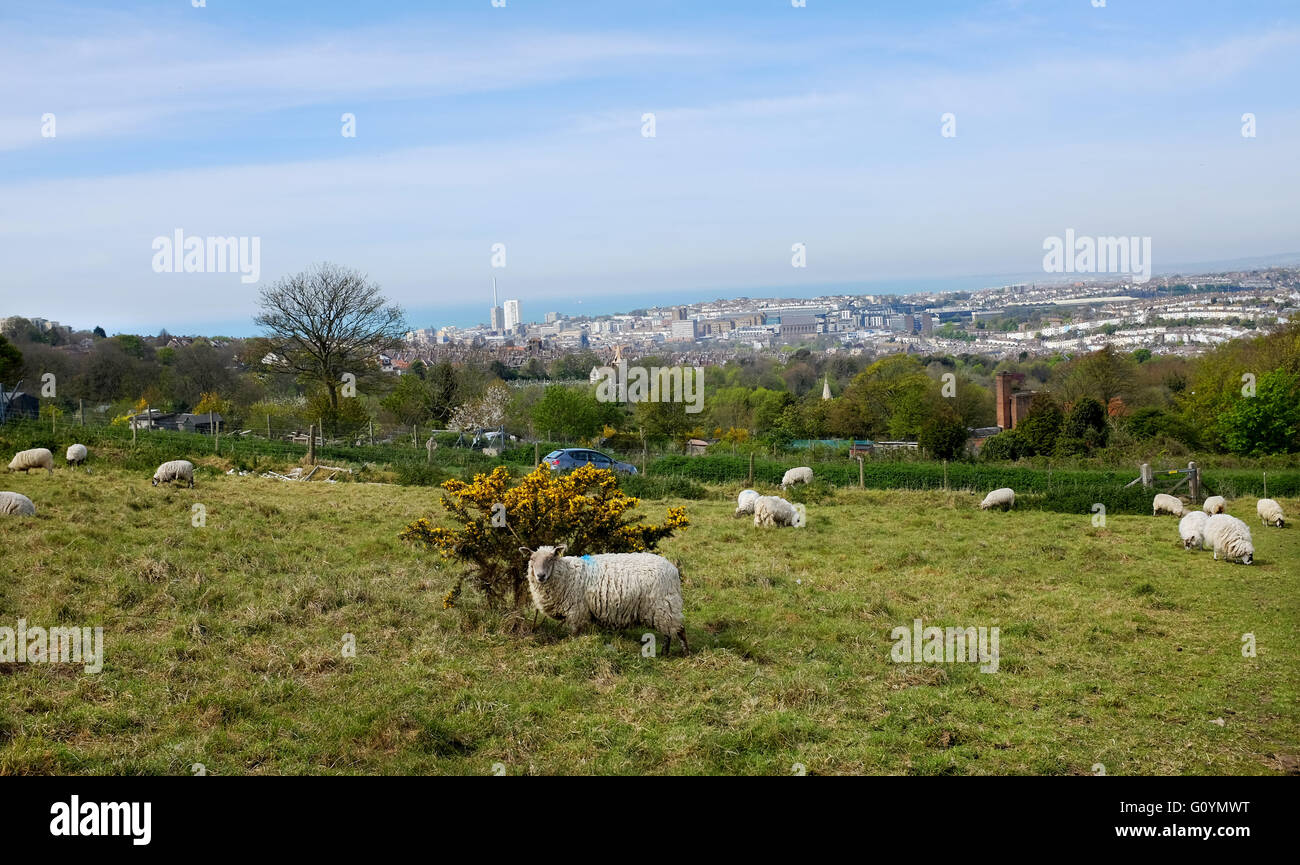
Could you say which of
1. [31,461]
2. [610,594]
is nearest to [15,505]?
[31,461]

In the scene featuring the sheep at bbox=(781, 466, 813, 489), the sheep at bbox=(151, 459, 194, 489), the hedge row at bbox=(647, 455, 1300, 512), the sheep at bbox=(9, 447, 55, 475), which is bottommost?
the hedge row at bbox=(647, 455, 1300, 512)

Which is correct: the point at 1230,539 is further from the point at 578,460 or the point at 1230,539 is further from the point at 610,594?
the point at 578,460

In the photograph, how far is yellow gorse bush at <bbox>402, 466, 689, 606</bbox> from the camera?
35.3ft

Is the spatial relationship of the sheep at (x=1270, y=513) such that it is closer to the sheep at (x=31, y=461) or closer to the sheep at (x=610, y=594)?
the sheep at (x=610, y=594)

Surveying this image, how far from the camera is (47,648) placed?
28.6 ft

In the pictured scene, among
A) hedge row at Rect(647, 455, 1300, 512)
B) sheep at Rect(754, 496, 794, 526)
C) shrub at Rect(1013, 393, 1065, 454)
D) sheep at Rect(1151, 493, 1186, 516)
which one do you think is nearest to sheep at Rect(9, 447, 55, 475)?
sheep at Rect(754, 496, 794, 526)

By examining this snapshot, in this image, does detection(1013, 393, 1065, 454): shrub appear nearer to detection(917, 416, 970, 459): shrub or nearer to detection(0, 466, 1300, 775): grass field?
detection(917, 416, 970, 459): shrub

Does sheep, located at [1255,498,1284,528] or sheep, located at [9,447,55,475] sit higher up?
sheep, located at [9,447,55,475]

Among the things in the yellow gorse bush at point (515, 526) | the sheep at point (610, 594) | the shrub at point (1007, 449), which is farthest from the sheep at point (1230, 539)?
the shrub at point (1007, 449)

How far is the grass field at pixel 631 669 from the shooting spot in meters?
6.81

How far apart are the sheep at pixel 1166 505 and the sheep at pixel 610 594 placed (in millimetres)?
19130

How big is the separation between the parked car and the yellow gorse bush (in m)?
17.5

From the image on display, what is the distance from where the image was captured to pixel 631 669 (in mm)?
8914
